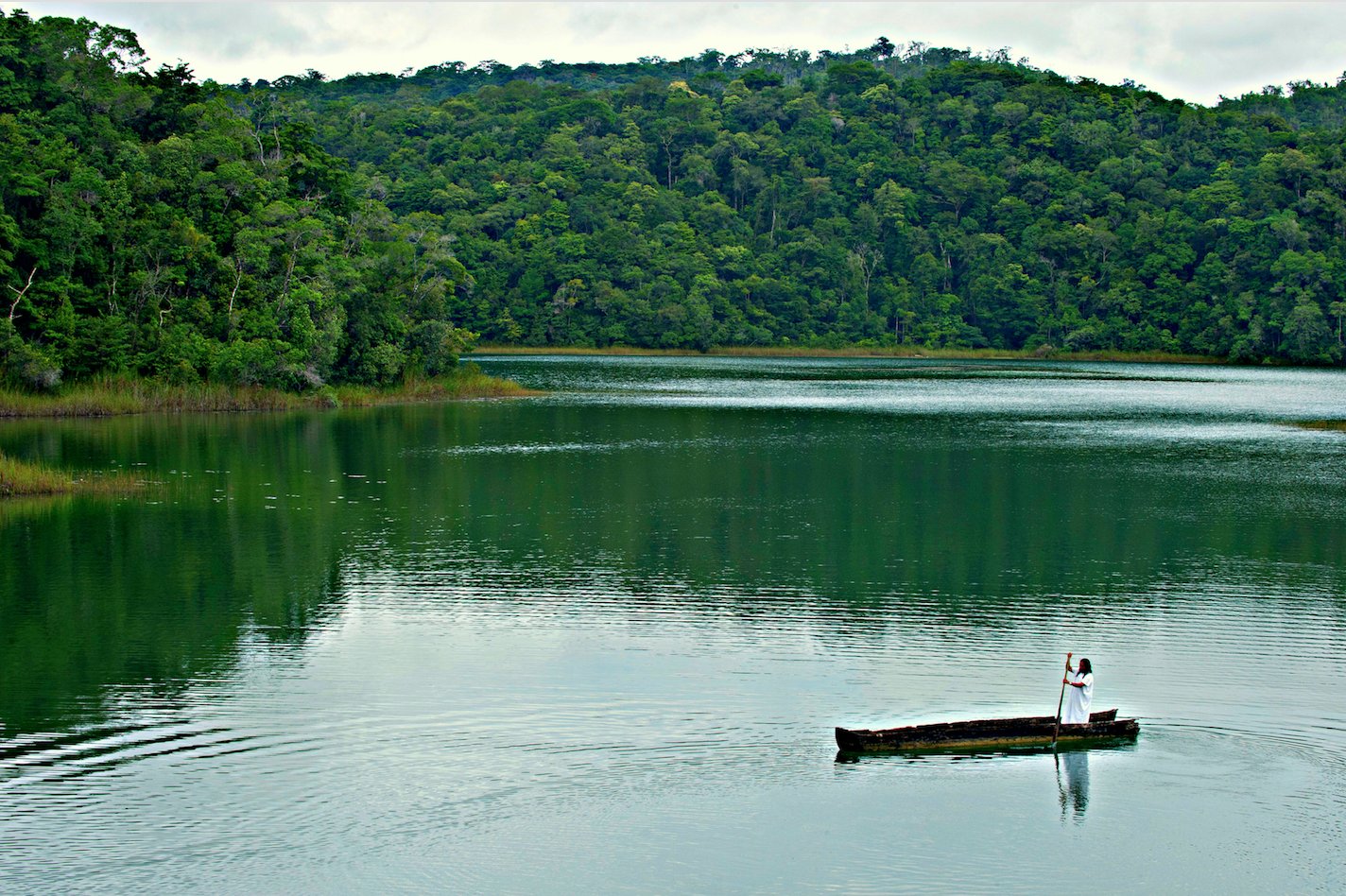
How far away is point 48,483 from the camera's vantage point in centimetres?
3303

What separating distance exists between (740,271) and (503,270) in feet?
85.6

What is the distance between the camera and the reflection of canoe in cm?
1468

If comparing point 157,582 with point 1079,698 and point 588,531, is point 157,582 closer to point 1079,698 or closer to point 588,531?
point 588,531

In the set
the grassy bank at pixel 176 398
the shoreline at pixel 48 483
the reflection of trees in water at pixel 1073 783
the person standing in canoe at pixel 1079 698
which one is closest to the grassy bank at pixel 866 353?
the grassy bank at pixel 176 398

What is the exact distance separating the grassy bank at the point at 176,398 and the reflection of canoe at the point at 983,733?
44.8 metres

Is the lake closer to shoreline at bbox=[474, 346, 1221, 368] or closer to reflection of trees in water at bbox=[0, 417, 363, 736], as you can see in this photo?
reflection of trees in water at bbox=[0, 417, 363, 736]

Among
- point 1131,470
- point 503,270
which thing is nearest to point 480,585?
point 1131,470

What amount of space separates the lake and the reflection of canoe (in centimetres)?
21

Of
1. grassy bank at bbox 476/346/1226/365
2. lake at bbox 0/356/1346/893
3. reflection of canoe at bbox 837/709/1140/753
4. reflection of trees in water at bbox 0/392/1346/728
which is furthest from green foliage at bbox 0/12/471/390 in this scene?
grassy bank at bbox 476/346/1226/365

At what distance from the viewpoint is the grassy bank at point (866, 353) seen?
125312 millimetres

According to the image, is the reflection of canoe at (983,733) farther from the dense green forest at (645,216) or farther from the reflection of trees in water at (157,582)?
the dense green forest at (645,216)

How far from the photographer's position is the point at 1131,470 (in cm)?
4106

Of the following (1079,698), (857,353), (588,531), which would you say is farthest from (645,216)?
(1079,698)

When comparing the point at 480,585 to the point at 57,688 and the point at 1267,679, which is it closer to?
the point at 57,688
